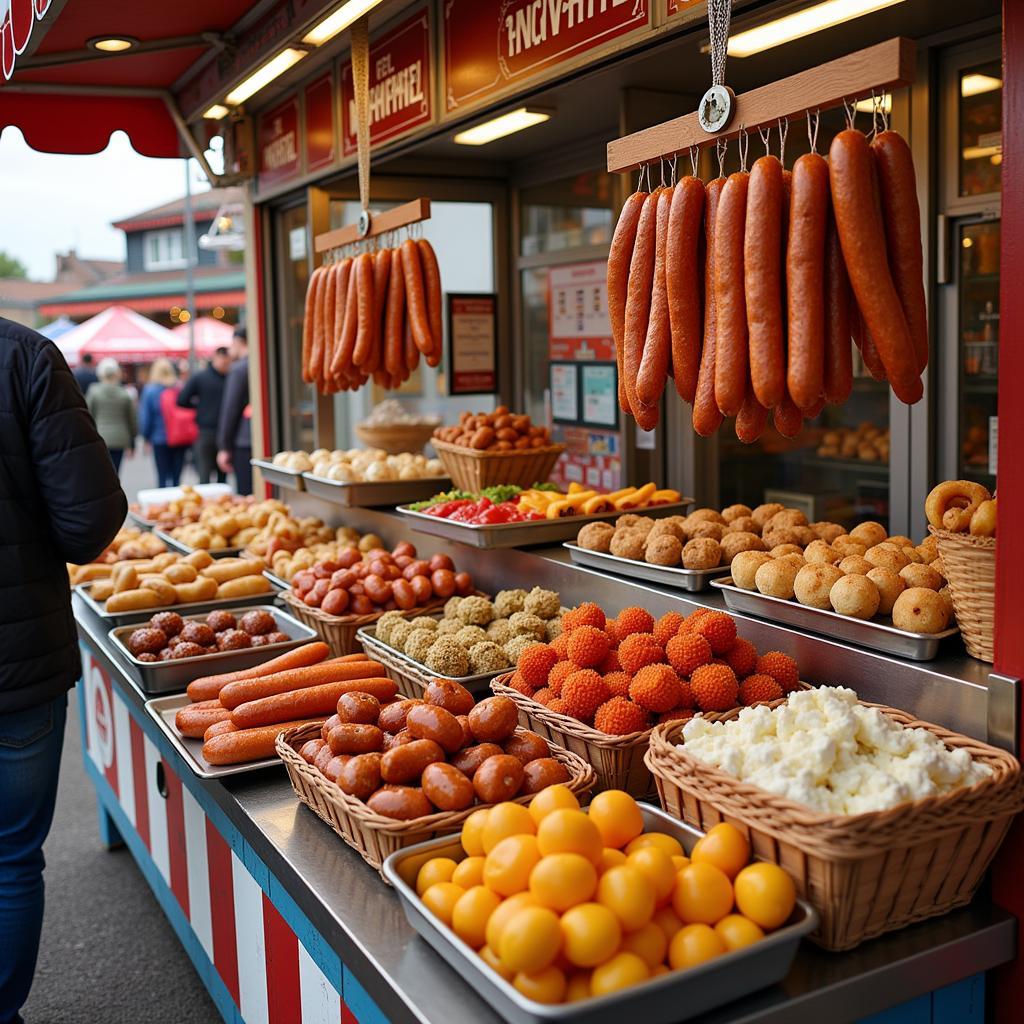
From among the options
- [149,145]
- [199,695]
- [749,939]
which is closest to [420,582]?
[199,695]

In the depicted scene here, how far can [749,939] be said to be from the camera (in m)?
1.61

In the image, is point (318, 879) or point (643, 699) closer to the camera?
point (318, 879)

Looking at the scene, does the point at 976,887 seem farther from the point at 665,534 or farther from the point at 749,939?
the point at 665,534

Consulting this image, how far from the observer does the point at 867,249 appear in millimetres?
1849

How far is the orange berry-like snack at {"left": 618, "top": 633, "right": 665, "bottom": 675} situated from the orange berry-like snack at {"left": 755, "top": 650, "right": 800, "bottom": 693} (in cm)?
22

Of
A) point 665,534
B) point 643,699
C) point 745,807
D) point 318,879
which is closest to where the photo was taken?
point 745,807

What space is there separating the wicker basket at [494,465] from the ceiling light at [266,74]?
1.67 metres

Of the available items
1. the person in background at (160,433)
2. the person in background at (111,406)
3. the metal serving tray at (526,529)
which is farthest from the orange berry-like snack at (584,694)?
the person in background at (160,433)

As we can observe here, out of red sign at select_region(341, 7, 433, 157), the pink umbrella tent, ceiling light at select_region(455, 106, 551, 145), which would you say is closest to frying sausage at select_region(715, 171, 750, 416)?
ceiling light at select_region(455, 106, 551, 145)

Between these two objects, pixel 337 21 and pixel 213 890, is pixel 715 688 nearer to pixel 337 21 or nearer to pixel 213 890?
pixel 213 890

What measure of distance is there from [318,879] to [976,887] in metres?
1.19

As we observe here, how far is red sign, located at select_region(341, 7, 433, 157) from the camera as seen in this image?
4344 mm

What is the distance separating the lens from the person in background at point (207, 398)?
447 inches

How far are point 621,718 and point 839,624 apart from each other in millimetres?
522
